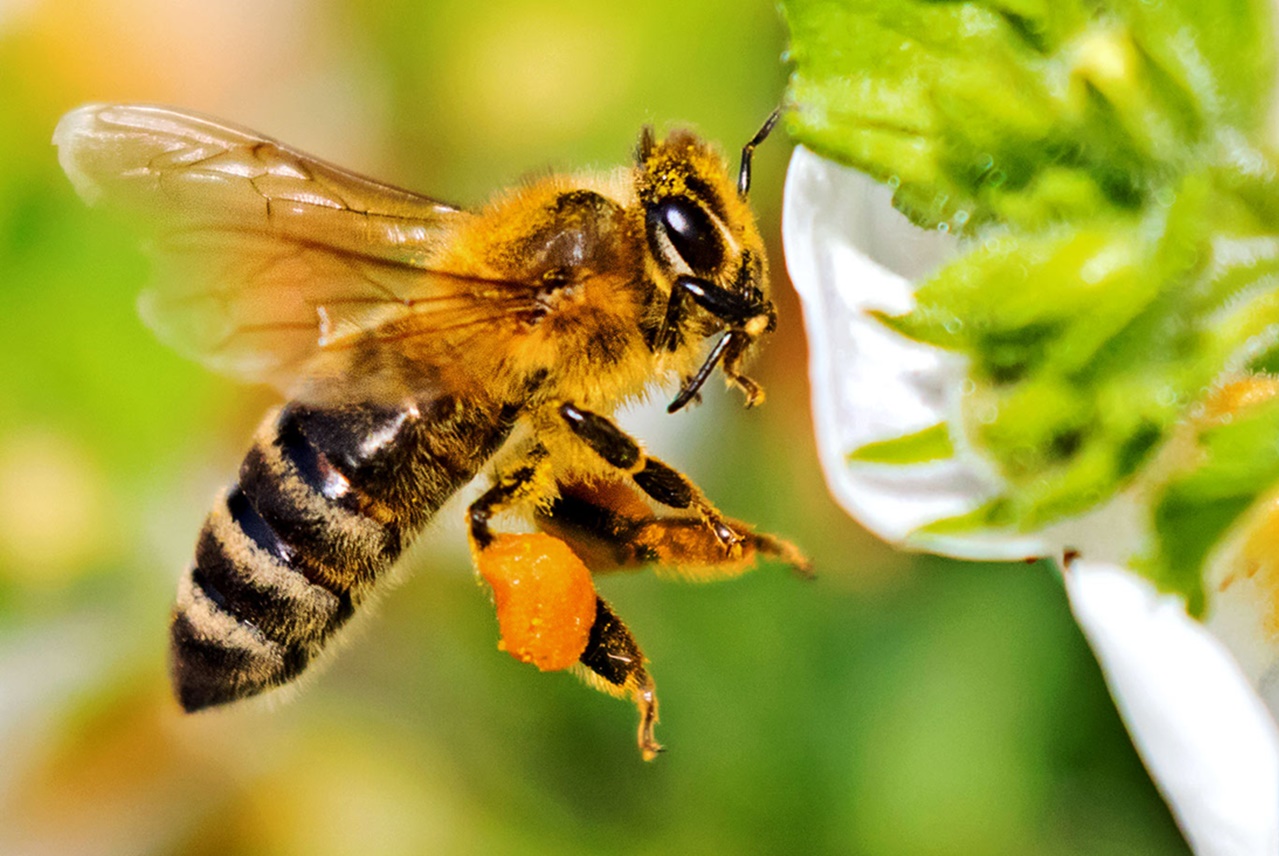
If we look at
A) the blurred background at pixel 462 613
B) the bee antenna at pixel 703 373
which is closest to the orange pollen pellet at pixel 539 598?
the bee antenna at pixel 703 373

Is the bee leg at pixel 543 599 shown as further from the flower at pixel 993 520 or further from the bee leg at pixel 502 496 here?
the flower at pixel 993 520

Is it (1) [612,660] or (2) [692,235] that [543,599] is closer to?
(1) [612,660]

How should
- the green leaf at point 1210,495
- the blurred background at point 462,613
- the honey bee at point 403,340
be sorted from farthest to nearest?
the blurred background at point 462,613 < the honey bee at point 403,340 < the green leaf at point 1210,495

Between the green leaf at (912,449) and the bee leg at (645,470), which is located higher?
the green leaf at (912,449)

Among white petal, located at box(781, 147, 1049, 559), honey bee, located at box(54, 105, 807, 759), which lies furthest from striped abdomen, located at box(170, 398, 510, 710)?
white petal, located at box(781, 147, 1049, 559)

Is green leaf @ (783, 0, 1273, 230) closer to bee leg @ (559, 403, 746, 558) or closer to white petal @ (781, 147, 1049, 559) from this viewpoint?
white petal @ (781, 147, 1049, 559)
